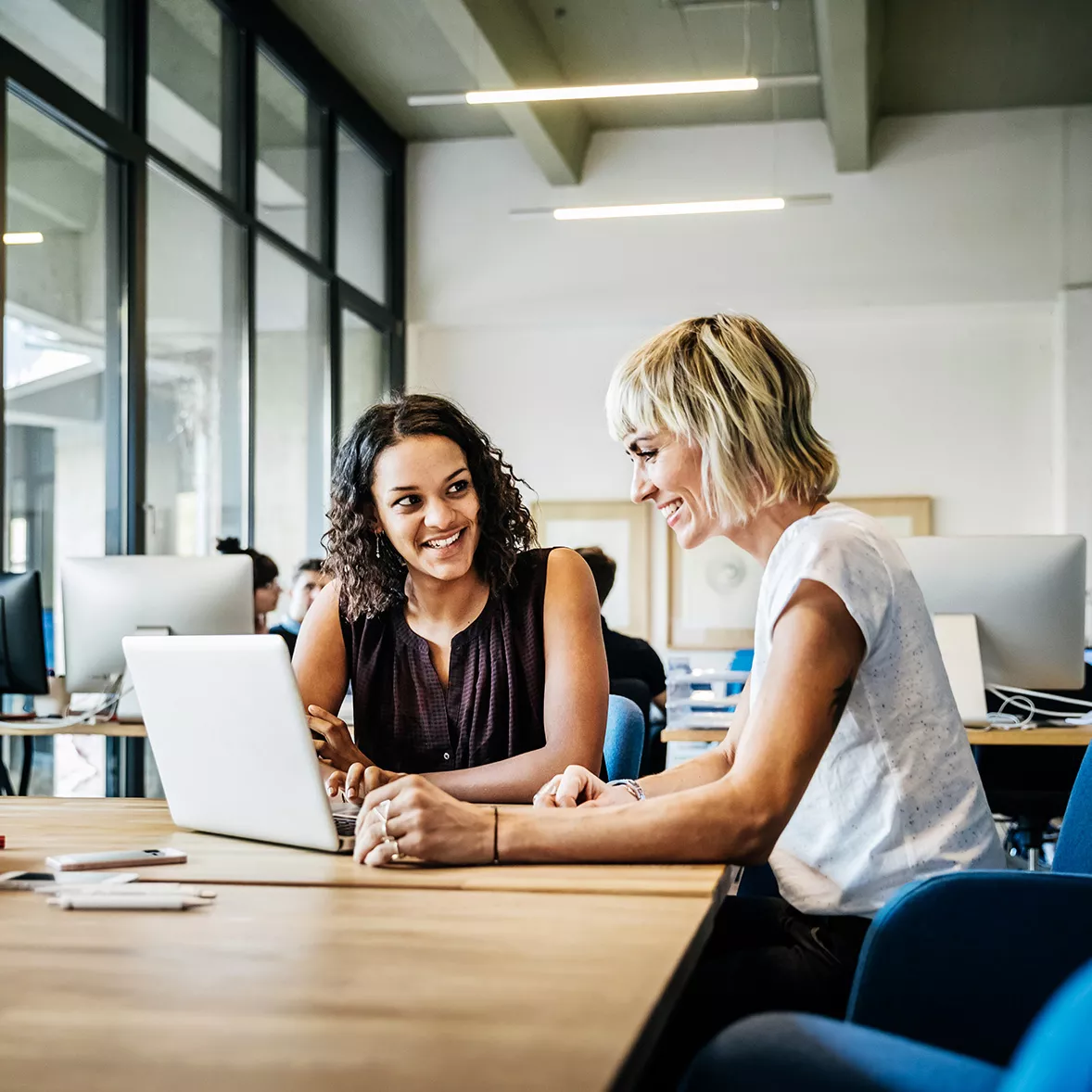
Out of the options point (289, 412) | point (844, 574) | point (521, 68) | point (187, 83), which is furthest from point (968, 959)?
point (289, 412)

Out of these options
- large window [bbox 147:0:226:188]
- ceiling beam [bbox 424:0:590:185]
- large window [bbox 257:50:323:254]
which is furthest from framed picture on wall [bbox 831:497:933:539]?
large window [bbox 147:0:226:188]

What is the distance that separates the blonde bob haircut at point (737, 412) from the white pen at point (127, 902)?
77 cm

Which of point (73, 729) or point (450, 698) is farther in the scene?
point (73, 729)

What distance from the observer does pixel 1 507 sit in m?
4.45

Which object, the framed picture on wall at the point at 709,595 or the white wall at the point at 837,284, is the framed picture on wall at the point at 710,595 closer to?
the framed picture on wall at the point at 709,595

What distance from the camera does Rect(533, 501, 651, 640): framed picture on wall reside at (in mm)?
8141

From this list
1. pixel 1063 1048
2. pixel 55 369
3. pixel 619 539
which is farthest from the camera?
pixel 619 539

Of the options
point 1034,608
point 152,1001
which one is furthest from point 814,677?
point 1034,608

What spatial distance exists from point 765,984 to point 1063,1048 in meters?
0.78

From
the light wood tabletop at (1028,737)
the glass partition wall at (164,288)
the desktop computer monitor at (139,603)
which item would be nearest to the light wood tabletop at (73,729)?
the desktop computer monitor at (139,603)

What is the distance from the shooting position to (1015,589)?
129 inches

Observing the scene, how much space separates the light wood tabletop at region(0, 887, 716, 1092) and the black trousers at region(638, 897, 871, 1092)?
235 mm

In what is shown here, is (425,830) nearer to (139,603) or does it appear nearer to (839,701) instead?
(839,701)

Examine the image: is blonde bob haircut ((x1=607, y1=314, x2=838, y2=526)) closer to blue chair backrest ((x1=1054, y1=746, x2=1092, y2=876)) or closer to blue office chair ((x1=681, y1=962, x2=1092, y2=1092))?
blue chair backrest ((x1=1054, y1=746, x2=1092, y2=876))
